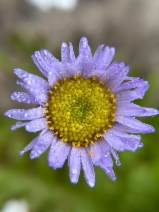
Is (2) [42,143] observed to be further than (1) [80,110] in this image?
No

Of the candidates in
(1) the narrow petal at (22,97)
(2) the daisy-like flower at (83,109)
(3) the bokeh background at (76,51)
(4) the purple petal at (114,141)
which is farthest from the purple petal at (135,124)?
(3) the bokeh background at (76,51)

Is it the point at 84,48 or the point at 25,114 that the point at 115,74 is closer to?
the point at 84,48

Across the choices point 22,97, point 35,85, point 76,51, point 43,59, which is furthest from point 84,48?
point 76,51

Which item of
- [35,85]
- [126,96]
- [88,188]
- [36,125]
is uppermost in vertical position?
[35,85]

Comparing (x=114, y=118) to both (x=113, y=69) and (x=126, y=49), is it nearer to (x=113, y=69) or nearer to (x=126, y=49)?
(x=113, y=69)

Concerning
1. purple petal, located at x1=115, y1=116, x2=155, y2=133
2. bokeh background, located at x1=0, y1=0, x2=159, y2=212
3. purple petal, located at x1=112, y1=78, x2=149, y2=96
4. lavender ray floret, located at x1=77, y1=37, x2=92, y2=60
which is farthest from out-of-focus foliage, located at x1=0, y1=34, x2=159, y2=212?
lavender ray floret, located at x1=77, y1=37, x2=92, y2=60

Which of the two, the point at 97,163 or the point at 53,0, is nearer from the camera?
the point at 97,163

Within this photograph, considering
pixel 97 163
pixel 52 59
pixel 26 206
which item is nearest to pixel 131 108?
pixel 97 163
